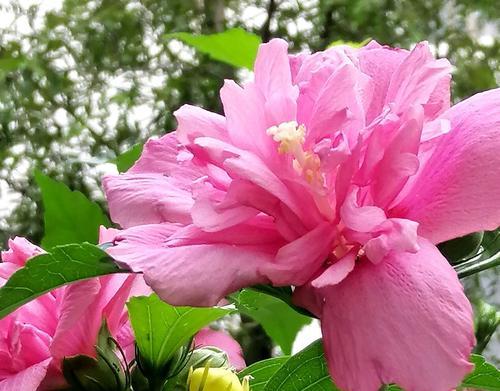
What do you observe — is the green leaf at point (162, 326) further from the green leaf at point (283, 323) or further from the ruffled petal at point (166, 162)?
the green leaf at point (283, 323)

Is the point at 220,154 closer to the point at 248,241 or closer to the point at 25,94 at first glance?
the point at 248,241

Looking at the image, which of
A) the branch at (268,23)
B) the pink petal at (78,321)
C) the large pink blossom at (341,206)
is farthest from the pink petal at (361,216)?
the branch at (268,23)

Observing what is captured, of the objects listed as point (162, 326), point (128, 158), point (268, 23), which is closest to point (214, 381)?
point (162, 326)

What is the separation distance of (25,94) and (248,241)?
999 mm

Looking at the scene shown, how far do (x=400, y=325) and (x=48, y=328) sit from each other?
16cm

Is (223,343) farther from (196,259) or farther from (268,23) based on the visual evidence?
(268,23)

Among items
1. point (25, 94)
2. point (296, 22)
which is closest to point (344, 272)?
point (25, 94)

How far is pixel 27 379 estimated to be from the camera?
1.00 ft

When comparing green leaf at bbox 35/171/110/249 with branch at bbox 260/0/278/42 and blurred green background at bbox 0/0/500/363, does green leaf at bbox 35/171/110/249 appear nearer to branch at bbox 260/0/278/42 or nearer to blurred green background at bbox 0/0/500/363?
blurred green background at bbox 0/0/500/363

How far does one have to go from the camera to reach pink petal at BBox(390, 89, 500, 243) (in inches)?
9.6

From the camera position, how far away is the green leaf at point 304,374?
33 cm

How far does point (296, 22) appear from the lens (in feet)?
4.57

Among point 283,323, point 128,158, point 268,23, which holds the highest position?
point 268,23

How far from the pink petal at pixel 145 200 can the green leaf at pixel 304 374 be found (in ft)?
0.28
